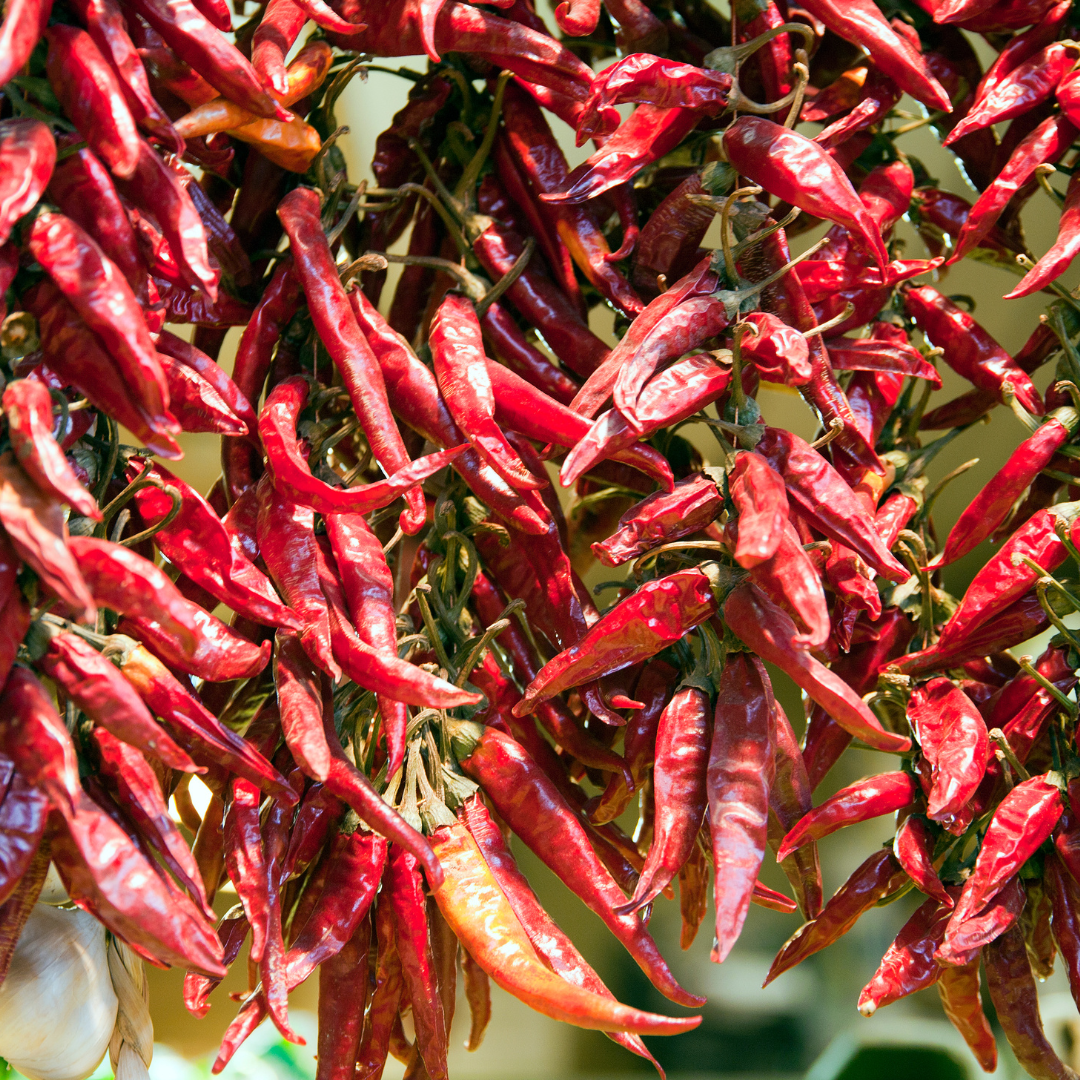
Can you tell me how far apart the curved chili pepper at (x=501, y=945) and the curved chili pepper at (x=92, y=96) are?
754 millimetres

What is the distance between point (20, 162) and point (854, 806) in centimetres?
106

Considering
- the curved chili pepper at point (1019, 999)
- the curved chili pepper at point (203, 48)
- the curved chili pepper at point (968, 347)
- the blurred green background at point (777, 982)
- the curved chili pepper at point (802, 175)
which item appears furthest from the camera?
the blurred green background at point (777, 982)

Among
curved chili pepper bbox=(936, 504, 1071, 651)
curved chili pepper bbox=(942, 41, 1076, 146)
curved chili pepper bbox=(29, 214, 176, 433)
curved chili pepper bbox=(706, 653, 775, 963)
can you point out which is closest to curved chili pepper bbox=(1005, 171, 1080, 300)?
curved chili pepper bbox=(942, 41, 1076, 146)

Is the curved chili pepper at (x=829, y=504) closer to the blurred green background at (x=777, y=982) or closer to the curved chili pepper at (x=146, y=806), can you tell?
the curved chili pepper at (x=146, y=806)

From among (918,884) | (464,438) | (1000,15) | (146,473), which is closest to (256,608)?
(146,473)

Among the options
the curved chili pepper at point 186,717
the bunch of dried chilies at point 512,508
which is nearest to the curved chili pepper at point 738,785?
the bunch of dried chilies at point 512,508

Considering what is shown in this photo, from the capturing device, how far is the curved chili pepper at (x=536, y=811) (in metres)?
1.20

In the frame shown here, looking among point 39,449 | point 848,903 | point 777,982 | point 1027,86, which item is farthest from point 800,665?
point 777,982

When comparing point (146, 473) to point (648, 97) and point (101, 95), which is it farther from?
point (648, 97)

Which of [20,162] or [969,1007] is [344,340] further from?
[969,1007]

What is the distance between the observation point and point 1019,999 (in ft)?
4.01

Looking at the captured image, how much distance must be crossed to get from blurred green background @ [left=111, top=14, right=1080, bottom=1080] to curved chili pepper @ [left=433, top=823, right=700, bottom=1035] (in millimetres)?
873

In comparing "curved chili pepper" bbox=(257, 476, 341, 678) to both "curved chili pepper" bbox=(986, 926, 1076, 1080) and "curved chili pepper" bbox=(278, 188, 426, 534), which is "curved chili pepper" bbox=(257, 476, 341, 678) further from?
"curved chili pepper" bbox=(986, 926, 1076, 1080)

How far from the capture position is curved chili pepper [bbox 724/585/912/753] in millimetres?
1028
